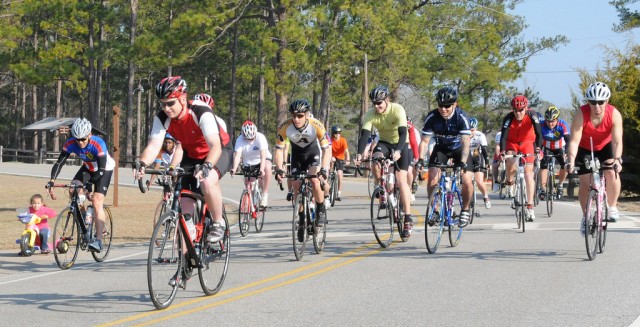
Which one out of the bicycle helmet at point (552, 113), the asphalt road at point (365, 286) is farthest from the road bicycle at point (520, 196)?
the bicycle helmet at point (552, 113)

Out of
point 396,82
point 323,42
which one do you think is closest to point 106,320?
point 323,42

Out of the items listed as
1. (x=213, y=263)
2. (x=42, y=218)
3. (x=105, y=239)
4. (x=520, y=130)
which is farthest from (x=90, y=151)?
(x=520, y=130)

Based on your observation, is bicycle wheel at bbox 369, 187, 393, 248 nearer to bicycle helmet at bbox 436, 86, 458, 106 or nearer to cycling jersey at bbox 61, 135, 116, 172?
bicycle helmet at bbox 436, 86, 458, 106

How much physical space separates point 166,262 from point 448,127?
6300mm

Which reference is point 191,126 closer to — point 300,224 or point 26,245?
point 300,224

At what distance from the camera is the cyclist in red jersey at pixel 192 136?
9430 millimetres

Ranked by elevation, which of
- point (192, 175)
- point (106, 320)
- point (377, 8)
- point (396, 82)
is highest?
point (377, 8)

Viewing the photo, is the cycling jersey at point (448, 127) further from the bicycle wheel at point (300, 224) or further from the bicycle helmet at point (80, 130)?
the bicycle helmet at point (80, 130)

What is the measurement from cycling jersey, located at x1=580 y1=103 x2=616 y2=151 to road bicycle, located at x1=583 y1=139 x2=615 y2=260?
249 millimetres

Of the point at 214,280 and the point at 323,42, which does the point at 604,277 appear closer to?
the point at 214,280

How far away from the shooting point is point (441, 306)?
923cm

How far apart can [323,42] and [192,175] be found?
40.0 m

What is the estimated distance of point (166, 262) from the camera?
29.8 ft

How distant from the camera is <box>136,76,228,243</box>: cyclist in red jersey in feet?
30.9
